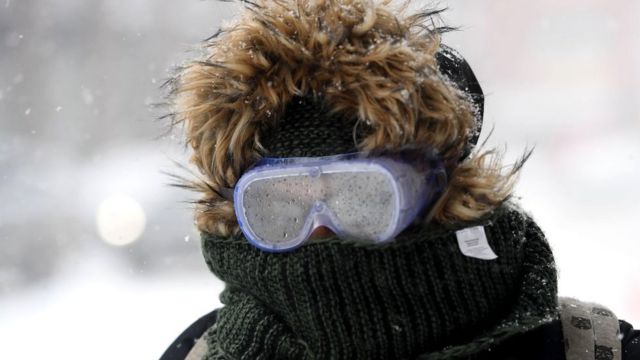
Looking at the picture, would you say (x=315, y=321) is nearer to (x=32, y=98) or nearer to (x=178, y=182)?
(x=178, y=182)

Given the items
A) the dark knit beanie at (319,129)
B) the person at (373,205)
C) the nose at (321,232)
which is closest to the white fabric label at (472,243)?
the person at (373,205)

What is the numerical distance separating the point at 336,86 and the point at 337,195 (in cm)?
24

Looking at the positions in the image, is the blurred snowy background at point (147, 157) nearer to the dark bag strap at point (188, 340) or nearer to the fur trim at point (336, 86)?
the dark bag strap at point (188, 340)

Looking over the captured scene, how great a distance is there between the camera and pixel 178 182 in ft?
7.10

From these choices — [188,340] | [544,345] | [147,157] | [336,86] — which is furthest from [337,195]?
[147,157]

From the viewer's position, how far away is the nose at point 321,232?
1946 millimetres

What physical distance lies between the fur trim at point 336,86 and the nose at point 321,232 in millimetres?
212

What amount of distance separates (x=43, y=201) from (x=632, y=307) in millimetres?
7196

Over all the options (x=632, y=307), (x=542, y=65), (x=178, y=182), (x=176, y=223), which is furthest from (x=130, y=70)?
(x=178, y=182)

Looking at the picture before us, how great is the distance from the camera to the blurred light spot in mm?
9844

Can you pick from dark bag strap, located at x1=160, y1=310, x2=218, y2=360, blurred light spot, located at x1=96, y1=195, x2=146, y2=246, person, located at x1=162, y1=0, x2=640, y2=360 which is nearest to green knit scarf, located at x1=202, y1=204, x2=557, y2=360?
person, located at x1=162, y1=0, x2=640, y2=360

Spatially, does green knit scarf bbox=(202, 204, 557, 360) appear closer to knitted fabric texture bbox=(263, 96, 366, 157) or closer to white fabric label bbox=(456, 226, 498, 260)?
white fabric label bbox=(456, 226, 498, 260)

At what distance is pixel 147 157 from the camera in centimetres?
1230

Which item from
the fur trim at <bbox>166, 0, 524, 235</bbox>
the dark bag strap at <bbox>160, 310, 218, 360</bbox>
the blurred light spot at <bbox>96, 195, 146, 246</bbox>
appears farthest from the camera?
the blurred light spot at <bbox>96, 195, 146, 246</bbox>
